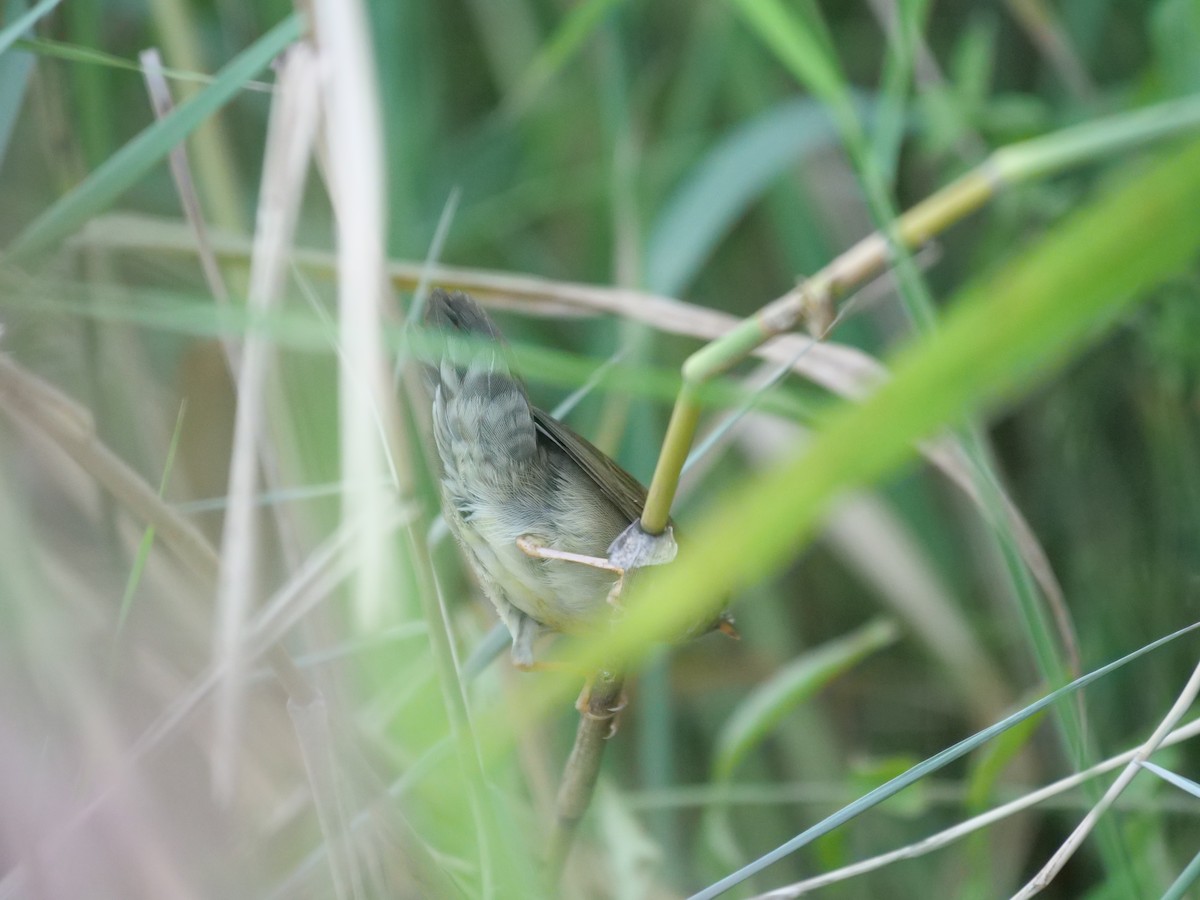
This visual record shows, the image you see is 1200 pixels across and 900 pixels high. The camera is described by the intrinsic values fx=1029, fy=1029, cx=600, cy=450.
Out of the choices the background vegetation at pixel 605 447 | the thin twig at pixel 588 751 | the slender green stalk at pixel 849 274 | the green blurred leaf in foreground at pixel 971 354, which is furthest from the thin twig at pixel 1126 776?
the green blurred leaf in foreground at pixel 971 354

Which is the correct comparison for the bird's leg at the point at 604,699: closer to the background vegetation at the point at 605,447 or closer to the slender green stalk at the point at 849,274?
the background vegetation at the point at 605,447

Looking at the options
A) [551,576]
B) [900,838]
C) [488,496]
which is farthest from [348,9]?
[900,838]

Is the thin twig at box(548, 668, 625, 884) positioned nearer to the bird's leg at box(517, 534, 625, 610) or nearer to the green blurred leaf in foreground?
the bird's leg at box(517, 534, 625, 610)

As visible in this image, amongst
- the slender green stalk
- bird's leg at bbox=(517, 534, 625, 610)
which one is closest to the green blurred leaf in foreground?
the slender green stalk

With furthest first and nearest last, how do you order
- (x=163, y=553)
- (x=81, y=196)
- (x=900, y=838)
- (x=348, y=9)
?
1. (x=900, y=838)
2. (x=163, y=553)
3. (x=348, y=9)
4. (x=81, y=196)

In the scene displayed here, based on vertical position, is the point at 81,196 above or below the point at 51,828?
above

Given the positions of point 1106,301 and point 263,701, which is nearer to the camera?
point 1106,301

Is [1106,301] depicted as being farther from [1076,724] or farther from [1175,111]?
[1076,724]
